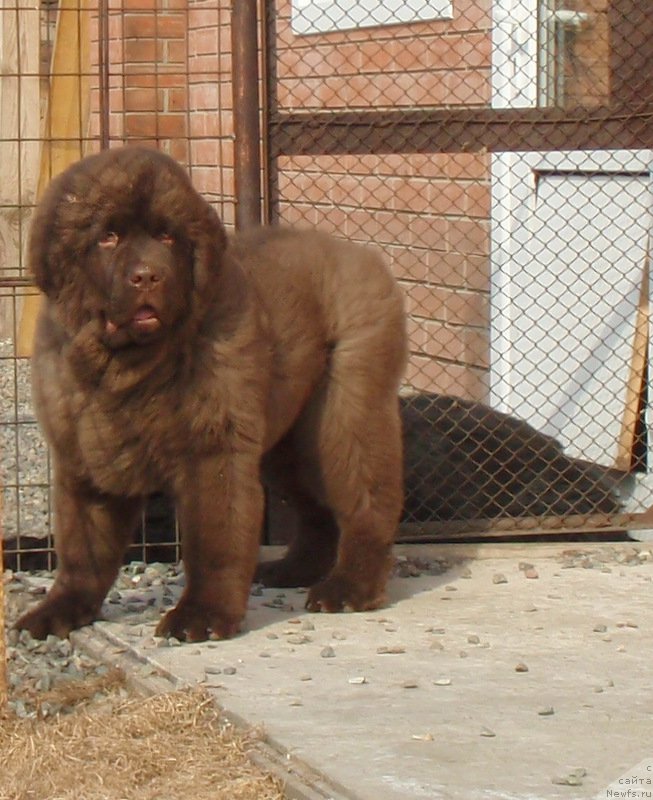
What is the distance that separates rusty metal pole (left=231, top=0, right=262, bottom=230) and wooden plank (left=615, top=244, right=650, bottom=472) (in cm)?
212

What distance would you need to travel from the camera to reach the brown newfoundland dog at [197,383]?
4703 mm

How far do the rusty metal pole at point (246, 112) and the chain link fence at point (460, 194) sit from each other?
0.28 feet

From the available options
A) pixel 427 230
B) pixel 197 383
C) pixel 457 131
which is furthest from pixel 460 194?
pixel 197 383

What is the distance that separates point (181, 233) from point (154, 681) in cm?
136

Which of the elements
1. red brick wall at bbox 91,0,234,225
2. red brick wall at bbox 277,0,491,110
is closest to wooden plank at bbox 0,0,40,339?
red brick wall at bbox 91,0,234,225

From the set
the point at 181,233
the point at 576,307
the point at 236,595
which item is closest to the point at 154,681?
the point at 236,595

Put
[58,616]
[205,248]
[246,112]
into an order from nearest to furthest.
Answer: [205,248]
[58,616]
[246,112]

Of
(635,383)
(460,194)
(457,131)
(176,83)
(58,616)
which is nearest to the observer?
(58,616)

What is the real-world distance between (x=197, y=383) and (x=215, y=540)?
50 cm

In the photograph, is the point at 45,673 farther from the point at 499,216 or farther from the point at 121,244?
the point at 499,216

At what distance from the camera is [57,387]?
16.3 ft

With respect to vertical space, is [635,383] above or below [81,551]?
above

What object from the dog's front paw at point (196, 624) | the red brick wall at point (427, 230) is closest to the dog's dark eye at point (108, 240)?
the dog's front paw at point (196, 624)

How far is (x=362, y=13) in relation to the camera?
8969mm
